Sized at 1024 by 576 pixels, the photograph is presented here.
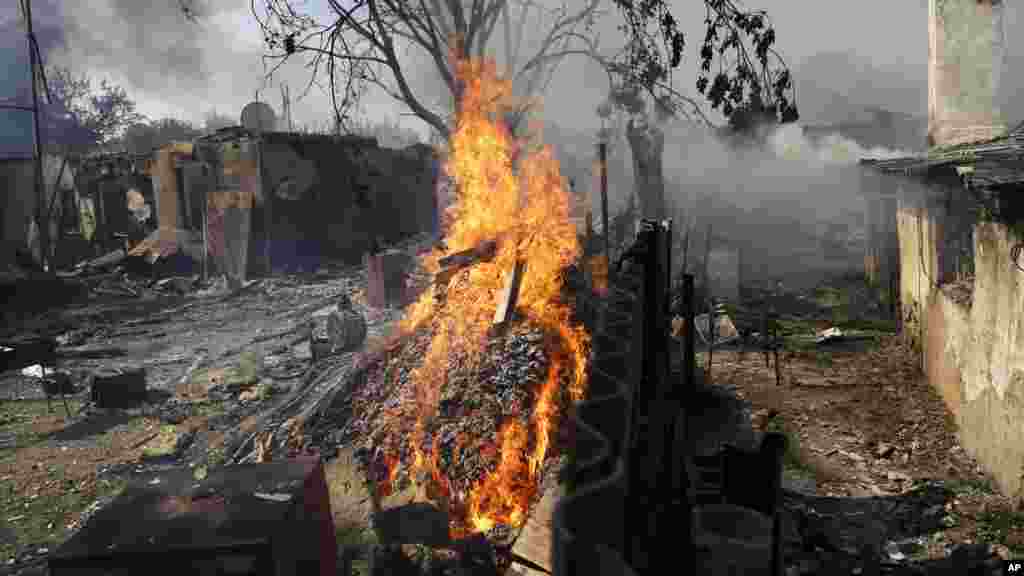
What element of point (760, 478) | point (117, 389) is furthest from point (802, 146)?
point (760, 478)

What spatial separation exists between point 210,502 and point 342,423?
11.4ft

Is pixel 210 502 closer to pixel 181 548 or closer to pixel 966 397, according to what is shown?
pixel 181 548

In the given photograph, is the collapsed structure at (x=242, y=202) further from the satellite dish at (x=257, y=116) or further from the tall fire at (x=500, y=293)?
the tall fire at (x=500, y=293)

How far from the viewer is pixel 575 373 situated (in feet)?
23.3

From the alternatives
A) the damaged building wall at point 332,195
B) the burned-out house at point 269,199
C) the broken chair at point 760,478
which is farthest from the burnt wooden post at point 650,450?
the burned-out house at point 269,199

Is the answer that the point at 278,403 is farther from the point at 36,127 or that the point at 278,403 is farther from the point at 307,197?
the point at 307,197

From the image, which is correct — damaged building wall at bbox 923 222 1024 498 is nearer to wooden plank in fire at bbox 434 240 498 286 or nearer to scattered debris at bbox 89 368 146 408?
wooden plank in fire at bbox 434 240 498 286

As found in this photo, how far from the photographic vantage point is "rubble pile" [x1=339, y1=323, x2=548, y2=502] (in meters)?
6.43

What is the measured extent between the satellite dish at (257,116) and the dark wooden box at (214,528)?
2262 cm

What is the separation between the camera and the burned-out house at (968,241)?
624 centimetres

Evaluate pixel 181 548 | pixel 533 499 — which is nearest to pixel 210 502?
pixel 181 548

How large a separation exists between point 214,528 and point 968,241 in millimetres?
9451

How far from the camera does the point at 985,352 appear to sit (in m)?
7.25

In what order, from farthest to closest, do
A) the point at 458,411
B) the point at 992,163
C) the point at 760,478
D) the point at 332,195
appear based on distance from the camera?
the point at 332,195 < the point at 458,411 < the point at 992,163 < the point at 760,478
